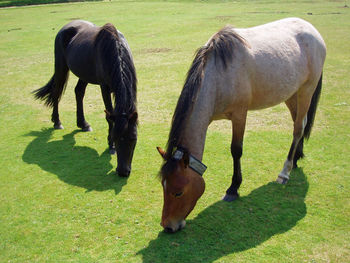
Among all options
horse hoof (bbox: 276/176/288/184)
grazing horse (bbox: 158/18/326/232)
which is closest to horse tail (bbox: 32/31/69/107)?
grazing horse (bbox: 158/18/326/232)

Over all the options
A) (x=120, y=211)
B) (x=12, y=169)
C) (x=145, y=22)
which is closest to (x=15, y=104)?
(x=12, y=169)

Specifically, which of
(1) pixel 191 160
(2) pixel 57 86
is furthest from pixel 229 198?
(2) pixel 57 86

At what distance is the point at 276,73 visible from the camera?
411cm

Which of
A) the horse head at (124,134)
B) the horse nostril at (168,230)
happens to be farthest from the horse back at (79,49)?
the horse nostril at (168,230)

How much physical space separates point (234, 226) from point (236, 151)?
0.98 meters

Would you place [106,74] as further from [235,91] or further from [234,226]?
[234,226]

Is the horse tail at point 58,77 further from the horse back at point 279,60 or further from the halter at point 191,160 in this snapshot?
the halter at point 191,160

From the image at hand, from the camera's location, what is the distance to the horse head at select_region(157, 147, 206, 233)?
125 inches

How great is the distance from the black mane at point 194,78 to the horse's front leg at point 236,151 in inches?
29.7

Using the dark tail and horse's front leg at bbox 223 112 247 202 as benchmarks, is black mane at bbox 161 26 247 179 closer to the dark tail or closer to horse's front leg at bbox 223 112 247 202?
horse's front leg at bbox 223 112 247 202

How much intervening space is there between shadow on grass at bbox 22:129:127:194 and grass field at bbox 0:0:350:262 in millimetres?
19

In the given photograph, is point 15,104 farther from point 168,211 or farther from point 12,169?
point 168,211

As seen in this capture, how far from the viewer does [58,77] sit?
6793mm

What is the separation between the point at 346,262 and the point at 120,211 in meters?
2.71
